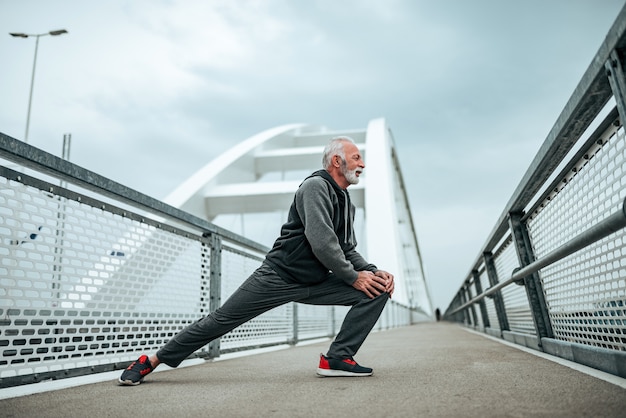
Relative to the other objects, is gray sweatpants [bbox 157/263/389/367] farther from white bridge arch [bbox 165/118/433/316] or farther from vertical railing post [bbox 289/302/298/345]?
white bridge arch [bbox 165/118/433/316]

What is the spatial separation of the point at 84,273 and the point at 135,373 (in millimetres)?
488

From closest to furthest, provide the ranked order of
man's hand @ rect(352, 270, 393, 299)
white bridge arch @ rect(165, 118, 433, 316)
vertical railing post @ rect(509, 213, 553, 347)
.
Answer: man's hand @ rect(352, 270, 393, 299), vertical railing post @ rect(509, 213, 553, 347), white bridge arch @ rect(165, 118, 433, 316)

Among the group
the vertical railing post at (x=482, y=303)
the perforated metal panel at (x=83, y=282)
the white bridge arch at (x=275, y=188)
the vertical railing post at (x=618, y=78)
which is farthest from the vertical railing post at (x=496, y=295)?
the white bridge arch at (x=275, y=188)

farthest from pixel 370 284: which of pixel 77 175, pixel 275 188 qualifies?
pixel 275 188

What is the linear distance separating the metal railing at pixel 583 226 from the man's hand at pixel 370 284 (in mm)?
703

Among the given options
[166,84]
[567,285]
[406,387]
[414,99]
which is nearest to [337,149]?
[406,387]

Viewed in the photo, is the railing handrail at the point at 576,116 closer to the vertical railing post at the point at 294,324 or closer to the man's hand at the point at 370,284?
the man's hand at the point at 370,284

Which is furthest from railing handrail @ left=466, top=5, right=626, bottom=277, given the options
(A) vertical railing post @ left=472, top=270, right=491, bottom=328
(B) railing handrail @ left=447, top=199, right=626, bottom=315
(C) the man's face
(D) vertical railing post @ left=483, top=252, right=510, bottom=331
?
(A) vertical railing post @ left=472, top=270, right=491, bottom=328

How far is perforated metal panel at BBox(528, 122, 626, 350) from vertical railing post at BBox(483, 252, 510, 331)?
5.74 ft

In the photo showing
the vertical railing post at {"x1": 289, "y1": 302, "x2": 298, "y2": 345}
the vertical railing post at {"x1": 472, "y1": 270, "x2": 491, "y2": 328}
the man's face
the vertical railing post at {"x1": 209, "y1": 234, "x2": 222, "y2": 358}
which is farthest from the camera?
the vertical railing post at {"x1": 472, "y1": 270, "x2": 491, "y2": 328}

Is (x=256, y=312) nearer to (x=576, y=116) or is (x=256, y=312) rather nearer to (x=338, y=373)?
(x=338, y=373)

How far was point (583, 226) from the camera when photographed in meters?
2.01

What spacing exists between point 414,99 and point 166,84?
868 cm

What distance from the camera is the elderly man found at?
83.9 inches
